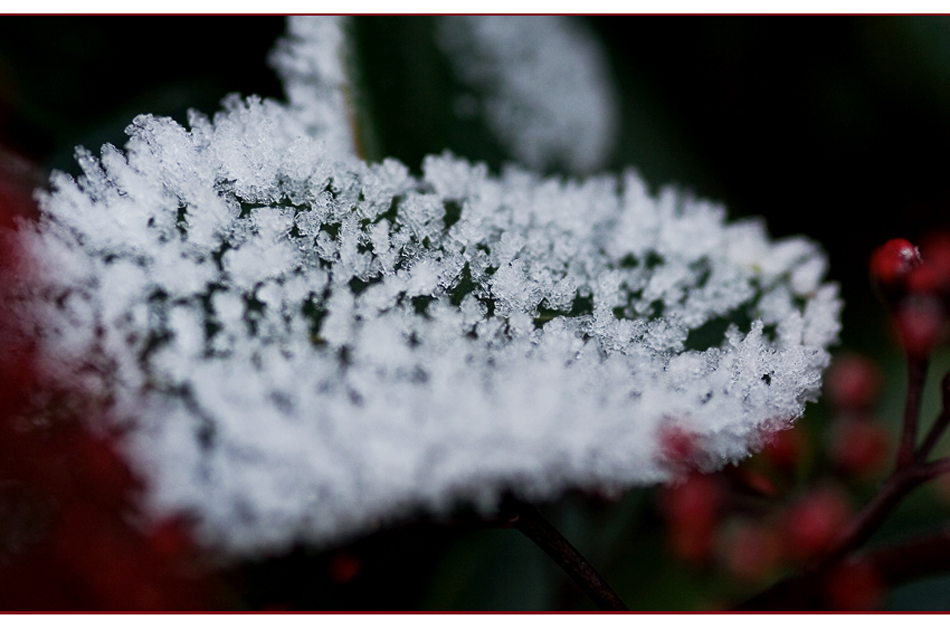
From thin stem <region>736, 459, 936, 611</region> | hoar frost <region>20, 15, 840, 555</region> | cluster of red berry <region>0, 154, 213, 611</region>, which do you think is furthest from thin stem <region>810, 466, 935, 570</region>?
cluster of red berry <region>0, 154, 213, 611</region>

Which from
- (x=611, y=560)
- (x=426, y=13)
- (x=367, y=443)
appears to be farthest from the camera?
(x=611, y=560)

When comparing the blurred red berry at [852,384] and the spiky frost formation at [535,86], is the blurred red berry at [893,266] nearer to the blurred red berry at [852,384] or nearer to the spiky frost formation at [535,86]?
the blurred red berry at [852,384]

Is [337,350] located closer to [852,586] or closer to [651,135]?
[852,586]

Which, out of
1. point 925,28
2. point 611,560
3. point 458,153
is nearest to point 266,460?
point 458,153

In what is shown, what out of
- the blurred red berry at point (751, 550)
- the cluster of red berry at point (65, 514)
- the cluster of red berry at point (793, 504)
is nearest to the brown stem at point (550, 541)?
the cluster of red berry at point (65, 514)

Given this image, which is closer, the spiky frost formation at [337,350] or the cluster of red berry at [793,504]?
the spiky frost formation at [337,350]

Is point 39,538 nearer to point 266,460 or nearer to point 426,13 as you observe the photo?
point 266,460

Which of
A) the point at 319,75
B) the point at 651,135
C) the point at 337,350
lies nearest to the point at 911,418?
the point at 337,350
